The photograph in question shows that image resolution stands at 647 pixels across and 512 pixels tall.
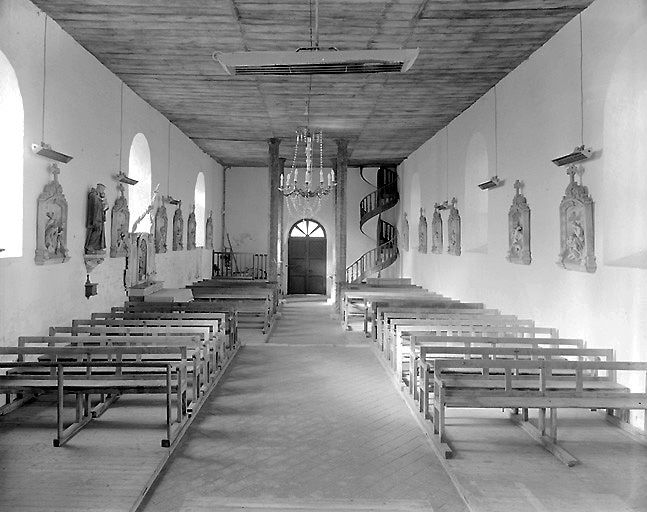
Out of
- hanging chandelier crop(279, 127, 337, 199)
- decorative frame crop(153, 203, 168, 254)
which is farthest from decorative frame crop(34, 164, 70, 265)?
hanging chandelier crop(279, 127, 337, 199)

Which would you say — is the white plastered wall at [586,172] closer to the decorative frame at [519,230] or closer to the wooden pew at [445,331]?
the decorative frame at [519,230]

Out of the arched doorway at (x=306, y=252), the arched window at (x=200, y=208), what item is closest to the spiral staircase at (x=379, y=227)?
the arched doorway at (x=306, y=252)

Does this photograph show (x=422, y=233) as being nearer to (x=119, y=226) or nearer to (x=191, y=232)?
(x=191, y=232)

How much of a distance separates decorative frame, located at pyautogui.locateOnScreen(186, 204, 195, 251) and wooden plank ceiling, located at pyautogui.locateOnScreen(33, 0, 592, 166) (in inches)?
118

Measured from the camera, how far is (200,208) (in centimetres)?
1803

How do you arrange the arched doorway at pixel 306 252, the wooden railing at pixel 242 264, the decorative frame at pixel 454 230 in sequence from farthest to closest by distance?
the arched doorway at pixel 306 252
the wooden railing at pixel 242 264
the decorative frame at pixel 454 230

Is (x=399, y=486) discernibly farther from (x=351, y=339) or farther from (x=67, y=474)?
(x=351, y=339)

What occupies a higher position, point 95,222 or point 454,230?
point 454,230

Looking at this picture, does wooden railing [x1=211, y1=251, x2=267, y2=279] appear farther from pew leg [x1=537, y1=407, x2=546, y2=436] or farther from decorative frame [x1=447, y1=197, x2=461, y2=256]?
pew leg [x1=537, y1=407, x2=546, y2=436]

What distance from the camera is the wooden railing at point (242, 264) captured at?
67.8 feet

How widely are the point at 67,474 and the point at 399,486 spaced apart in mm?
2509

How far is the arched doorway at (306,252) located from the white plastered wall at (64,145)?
414 inches

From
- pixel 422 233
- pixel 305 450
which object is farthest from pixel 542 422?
pixel 422 233

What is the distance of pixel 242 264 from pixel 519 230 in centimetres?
1412
